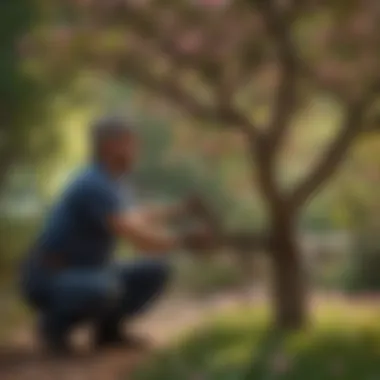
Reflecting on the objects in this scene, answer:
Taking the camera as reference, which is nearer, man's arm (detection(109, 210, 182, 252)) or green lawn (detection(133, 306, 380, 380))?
green lawn (detection(133, 306, 380, 380))

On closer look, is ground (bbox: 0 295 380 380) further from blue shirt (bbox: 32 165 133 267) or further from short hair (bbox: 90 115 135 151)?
short hair (bbox: 90 115 135 151)

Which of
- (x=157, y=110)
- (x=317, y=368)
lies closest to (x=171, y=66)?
(x=157, y=110)

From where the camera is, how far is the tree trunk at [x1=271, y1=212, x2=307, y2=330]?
2180 mm

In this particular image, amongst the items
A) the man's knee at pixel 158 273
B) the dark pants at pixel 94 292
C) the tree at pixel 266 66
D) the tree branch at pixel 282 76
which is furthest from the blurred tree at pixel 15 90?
the tree branch at pixel 282 76

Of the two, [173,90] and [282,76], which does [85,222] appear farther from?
[282,76]

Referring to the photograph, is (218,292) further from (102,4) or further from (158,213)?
(102,4)

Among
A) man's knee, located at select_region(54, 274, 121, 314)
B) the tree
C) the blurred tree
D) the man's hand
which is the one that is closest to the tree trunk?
the tree

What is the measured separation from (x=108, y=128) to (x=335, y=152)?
1.55ft

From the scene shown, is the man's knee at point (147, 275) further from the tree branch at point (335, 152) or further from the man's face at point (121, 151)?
the tree branch at point (335, 152)

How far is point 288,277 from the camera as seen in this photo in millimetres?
2195

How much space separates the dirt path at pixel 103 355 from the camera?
6.98 ft

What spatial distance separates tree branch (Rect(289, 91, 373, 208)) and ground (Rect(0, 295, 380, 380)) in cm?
28

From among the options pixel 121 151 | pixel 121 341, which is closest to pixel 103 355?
pixel 121 341

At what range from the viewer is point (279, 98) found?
214 centimetres
